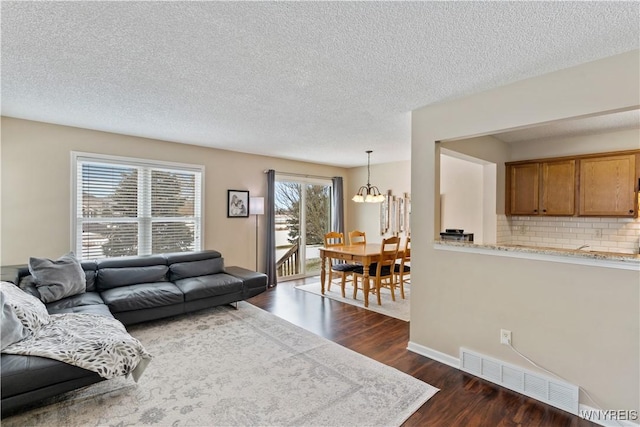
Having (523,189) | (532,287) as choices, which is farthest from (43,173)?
(523,189)

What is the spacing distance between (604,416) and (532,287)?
874 millimetres

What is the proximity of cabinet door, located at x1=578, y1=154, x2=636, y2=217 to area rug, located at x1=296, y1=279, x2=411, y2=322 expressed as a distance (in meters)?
2.48

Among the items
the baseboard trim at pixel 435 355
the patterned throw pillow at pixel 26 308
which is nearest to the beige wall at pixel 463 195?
the baseboard trim at pixel 435 355

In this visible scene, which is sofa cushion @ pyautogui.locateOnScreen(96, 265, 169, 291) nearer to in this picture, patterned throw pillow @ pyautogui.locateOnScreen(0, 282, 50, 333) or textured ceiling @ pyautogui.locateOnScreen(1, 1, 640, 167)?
patterned throw pillow @ pyautogui.locateOnScreen(0, 282, 50, 333)

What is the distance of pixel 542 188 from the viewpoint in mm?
3971

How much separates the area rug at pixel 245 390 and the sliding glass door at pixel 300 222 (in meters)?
3.01

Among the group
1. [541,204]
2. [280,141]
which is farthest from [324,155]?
[541,204]

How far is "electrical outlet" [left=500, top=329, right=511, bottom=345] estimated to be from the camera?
2465mm

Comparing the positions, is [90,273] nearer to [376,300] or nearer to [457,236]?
[376,300]

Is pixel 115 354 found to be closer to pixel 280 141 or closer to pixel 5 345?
pixel 5 345

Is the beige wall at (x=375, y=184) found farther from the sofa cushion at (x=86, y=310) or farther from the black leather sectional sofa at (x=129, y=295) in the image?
the sofa cushion at (x=86, y=310)

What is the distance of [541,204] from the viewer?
3980 mm

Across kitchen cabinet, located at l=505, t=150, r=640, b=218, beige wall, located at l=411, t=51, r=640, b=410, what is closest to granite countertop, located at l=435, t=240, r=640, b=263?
beige wall, located at l=411, t=51, r=640, b=410

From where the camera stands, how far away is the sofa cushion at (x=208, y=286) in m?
3.70
